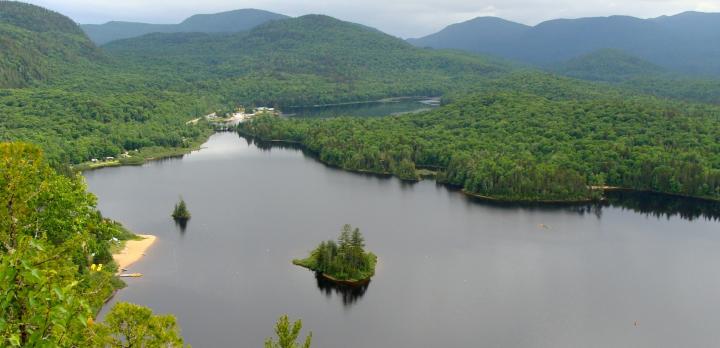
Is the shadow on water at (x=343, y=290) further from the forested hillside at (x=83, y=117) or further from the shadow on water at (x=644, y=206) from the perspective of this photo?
the forested hillside at (x=83, y=117)

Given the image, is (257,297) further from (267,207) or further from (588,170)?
(588,170)

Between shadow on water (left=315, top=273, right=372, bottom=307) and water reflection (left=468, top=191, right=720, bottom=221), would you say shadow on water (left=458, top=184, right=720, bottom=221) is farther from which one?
shadow on water (left=315, top=273, right=372, bottom=307)

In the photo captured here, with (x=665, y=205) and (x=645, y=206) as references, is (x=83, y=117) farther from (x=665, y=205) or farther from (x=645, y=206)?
(x=665, y=205)

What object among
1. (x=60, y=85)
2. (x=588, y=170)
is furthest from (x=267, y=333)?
(x=60, y=85)

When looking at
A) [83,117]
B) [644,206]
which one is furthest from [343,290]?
[83,117]

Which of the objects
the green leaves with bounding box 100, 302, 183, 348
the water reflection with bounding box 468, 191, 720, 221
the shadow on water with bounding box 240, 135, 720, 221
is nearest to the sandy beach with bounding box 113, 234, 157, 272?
the green leaves with bounding box 100, 302, 183, 348

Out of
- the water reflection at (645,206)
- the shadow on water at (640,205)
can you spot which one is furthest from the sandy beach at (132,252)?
the water reflection at (645,206)
